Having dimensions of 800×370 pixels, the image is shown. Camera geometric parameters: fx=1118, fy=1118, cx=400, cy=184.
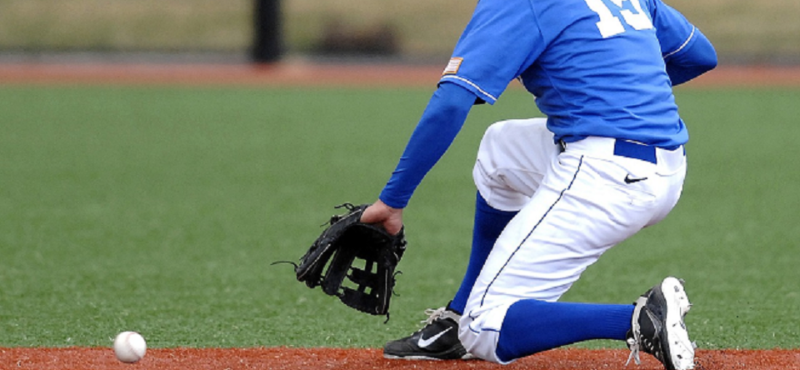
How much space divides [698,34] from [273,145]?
7.58 metres

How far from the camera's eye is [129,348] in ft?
11.9

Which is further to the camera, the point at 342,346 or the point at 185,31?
the point at 185,31

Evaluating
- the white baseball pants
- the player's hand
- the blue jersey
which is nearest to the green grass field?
the player's hand

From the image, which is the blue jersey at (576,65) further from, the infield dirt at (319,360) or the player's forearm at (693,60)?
the infield dirt at (319,360)

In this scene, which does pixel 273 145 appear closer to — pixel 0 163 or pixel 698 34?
pixel 0 163

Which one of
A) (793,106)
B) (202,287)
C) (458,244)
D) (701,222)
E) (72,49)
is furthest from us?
(72,49)

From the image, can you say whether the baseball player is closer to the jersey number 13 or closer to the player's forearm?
the jersey number 13

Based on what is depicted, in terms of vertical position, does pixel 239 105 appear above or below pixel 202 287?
below

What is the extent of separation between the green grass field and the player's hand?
0.81 meters

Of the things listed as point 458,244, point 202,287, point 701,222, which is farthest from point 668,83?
point 701,222

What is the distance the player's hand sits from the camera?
3488 mm

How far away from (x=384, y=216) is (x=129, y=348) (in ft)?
3.08

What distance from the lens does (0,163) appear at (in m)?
9.71

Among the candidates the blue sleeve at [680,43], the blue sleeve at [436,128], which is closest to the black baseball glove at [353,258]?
the blue sleeve at [436,128]
